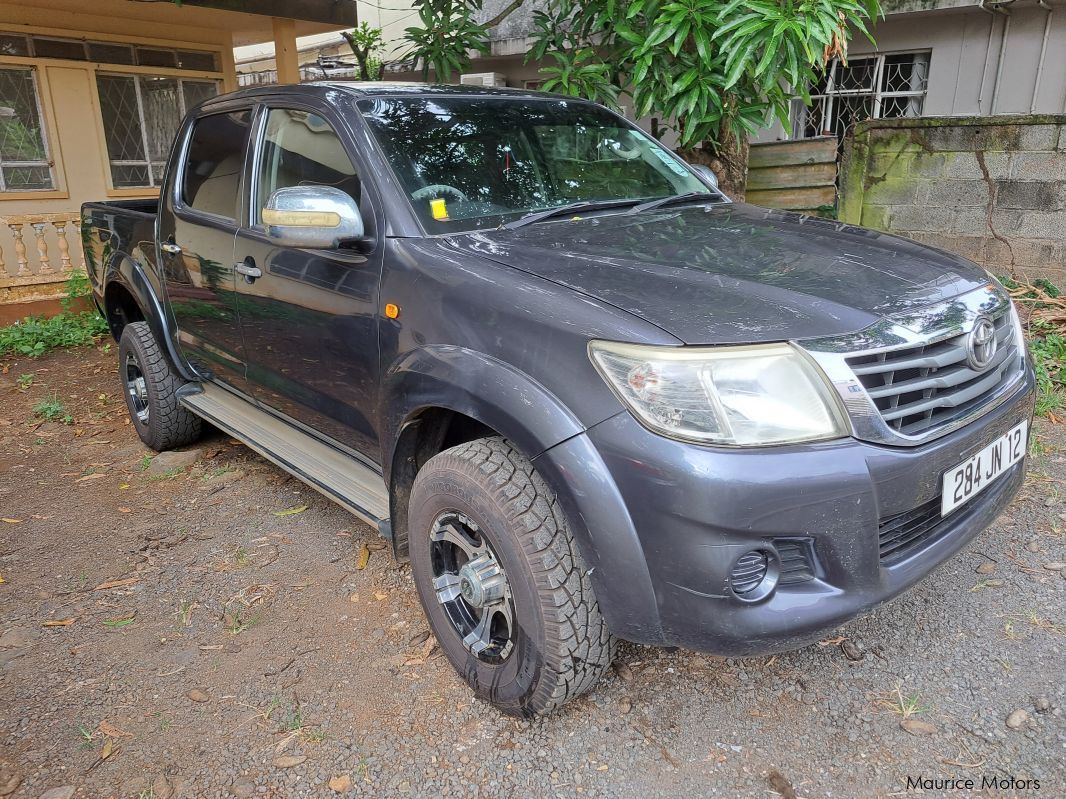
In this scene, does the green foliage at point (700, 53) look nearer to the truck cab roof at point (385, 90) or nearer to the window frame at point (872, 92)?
the truck cab roof at point (385, 90)

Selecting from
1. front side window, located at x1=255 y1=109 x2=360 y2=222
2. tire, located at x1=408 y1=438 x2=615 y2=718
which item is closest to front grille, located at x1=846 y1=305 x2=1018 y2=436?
tire, located at x1=408 y1=438 x2=615 y2=718

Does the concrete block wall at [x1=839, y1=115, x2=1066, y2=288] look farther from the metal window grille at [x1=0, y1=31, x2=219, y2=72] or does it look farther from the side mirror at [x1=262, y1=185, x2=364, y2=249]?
the metal window grille at [x1=0, y1=31, x2=219, y2=72]

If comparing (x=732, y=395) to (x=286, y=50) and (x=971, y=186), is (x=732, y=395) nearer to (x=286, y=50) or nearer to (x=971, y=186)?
(x=971, y=186)

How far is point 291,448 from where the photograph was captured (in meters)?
3.19

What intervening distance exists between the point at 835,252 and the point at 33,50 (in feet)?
31.0

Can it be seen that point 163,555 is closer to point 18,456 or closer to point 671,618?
point 18,456

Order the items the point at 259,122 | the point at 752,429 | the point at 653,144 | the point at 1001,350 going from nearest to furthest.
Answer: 1. the point at 752,429
2. the point at 1001,350
3. the point at 259,122
4. the point at 653,144

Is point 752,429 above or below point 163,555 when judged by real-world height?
above

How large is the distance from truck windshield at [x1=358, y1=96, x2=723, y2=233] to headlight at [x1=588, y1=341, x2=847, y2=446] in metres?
1.01

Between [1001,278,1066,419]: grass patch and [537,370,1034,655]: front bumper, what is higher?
[537,370,1034,655]: front bumper

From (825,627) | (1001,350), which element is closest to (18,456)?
(825,627)

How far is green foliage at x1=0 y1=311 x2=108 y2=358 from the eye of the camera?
6.68 meters

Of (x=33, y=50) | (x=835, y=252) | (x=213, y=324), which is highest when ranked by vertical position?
(x=33, y=50)

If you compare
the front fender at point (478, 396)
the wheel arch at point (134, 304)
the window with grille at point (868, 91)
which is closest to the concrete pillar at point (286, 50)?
the wheel arch at point (134, 304)
